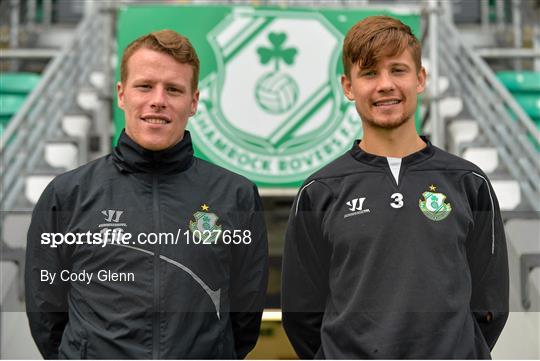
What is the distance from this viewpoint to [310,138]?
358 cm

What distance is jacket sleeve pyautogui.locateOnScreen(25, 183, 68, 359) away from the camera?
1.78m

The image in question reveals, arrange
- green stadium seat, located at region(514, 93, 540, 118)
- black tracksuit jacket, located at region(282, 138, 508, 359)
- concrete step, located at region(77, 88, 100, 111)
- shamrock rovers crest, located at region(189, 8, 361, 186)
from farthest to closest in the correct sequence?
green stadium seat, located at region(514, 93, 540, 118), concrete step, located at region(77, 88, 100, 111), shamrock rovers crest, located at region(189, 8, 361, 186), black tracksuit jacket, located at region(282, 138, 508, 359)

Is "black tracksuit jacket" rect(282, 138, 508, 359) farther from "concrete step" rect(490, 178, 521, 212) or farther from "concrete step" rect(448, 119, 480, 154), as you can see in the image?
"concrete step" rect(448, 119, 480, 154)

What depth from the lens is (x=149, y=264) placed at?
171 centimetres

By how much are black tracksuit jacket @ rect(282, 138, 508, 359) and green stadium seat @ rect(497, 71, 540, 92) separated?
466cm

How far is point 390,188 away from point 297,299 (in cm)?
31

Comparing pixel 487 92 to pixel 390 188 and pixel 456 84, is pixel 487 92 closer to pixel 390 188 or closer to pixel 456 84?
pixel 456 84

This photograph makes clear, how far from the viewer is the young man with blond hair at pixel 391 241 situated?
1613 millimetres

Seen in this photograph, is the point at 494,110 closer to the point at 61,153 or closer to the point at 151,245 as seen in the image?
the point at 61,153

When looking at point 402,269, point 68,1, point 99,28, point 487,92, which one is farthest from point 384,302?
point 68,1

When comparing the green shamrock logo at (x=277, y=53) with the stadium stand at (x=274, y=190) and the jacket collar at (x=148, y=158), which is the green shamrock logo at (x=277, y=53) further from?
the jacket collar at (x=148, y=158)

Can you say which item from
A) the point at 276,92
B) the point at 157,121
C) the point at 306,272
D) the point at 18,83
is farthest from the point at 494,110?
the point at 18,83

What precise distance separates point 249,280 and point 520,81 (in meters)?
4.92

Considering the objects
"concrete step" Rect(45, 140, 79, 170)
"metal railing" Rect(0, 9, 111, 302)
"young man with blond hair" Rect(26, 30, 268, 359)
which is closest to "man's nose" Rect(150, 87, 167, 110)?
"young man with blond hair" Rect(26, 30, 268, 359)
